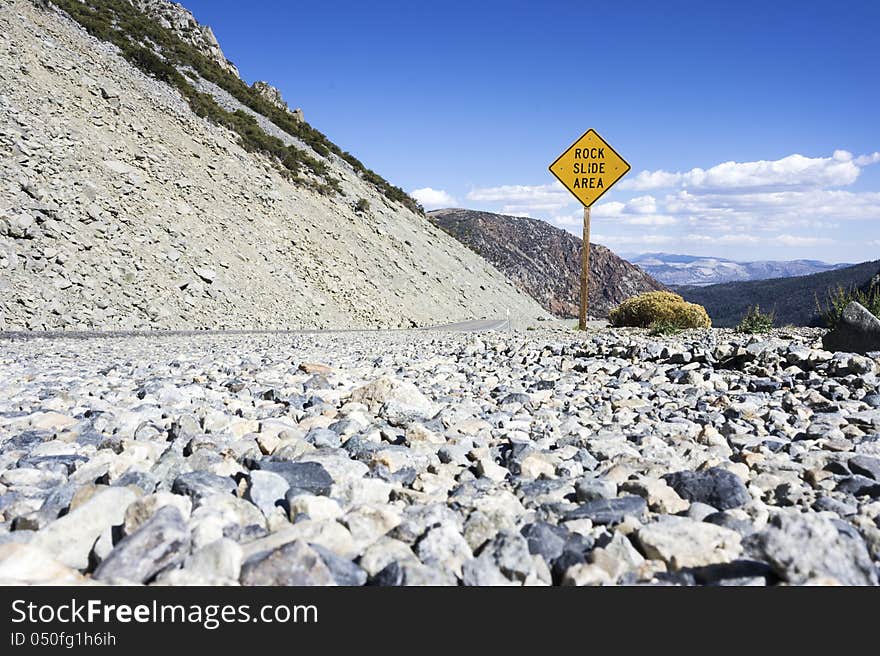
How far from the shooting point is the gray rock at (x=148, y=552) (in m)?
1.93

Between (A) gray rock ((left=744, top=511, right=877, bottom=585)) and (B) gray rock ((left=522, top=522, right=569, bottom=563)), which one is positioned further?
(B) gray rock ((left=522, top=522, right=569, bottom=563))

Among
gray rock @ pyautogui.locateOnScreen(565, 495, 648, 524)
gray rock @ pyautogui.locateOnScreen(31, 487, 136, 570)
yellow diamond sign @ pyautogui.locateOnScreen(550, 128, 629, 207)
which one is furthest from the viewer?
yellow diamond sign @ pyautogui.locateOnScreen(550, 128, 629, 207)

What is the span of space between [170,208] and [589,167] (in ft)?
44.2

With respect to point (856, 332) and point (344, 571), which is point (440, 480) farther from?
point (856, 332)

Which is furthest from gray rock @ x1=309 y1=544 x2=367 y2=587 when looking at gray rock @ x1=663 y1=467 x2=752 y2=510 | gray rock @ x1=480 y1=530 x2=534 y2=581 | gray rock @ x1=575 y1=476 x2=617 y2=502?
gray rock @ x1=663 y1=467 x2=752 y2=510

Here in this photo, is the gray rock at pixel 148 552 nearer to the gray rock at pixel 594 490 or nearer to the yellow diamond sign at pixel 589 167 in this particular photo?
the gray rock at pixel 594 490

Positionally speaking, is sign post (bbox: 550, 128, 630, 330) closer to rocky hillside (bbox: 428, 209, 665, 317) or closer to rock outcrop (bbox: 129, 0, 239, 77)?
rock outcrop (bbox: 129, 0, 239, 77)

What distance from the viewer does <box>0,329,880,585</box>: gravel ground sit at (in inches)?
78.2

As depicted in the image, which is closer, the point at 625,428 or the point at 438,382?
the point at 625,428

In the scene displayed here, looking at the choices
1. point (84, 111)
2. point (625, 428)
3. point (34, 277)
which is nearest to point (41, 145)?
point (84, 111)

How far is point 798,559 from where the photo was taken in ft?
6.19

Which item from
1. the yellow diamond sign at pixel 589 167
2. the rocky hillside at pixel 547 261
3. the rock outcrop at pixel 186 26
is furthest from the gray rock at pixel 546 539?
the rocky hillside at pixel 547 261
